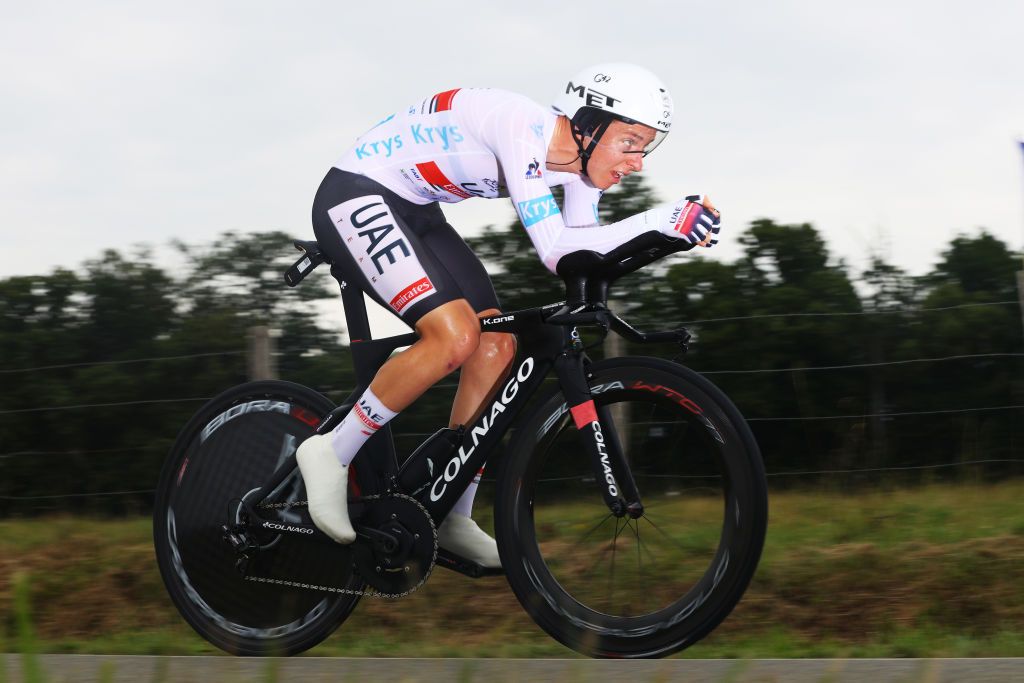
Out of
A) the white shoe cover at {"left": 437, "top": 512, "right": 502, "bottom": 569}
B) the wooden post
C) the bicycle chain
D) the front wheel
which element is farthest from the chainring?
the wooden post

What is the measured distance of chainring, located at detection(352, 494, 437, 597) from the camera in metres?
4.08

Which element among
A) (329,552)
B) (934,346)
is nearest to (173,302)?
(934,346)

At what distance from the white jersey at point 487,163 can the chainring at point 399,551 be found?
3.12 feet

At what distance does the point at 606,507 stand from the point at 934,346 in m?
6.28

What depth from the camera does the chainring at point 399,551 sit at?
161 inches

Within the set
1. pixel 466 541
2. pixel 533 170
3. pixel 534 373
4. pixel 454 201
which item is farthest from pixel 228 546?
pixel 533 170

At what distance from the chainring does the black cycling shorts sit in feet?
2.00

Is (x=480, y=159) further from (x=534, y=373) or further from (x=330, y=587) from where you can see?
(x=330, y=587)

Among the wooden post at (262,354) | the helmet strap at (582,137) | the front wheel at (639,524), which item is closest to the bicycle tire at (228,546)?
the front wheel at (639,524)

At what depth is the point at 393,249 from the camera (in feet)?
13.4

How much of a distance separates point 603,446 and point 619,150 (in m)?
0.93

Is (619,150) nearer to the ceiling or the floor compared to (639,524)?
nearer to the ceiling

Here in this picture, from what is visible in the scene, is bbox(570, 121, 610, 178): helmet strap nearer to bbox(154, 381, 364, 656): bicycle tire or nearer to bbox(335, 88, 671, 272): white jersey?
bbox(335, 88, 671, 272): white jersey

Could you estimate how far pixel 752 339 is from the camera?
901 centimetres
